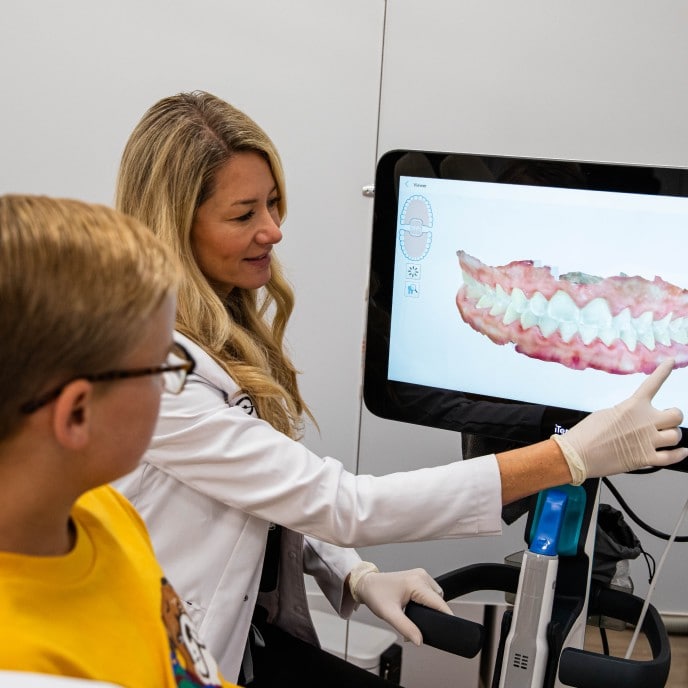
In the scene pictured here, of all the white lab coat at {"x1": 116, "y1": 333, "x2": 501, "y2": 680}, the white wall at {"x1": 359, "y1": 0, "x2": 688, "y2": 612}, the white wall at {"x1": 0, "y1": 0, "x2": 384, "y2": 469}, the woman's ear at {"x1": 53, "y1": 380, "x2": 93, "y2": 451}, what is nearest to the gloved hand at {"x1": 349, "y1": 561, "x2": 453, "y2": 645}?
the white lab coat at {"x1": 116, "y1": 333, "x2": 501, "y2": 680}

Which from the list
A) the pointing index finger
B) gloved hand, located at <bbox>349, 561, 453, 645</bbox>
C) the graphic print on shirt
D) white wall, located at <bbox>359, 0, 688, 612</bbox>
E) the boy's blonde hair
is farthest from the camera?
white wall, located at <bbox>359, 0, 688, 612</bbox>

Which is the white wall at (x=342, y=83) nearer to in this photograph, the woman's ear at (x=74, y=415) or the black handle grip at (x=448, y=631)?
the black handle grip at (x=448, y=631)

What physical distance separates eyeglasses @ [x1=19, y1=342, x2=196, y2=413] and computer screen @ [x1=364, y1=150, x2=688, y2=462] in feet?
2.11

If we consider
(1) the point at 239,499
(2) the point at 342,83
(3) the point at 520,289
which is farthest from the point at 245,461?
(2) the point at 342,83

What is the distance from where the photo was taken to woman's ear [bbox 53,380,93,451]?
2.31 feet

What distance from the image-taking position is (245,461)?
1.35 m

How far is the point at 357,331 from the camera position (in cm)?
242

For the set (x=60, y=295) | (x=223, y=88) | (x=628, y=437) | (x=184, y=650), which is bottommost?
(x=184, y=650)

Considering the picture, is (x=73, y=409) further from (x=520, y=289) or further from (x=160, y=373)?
(x=520, y=289)

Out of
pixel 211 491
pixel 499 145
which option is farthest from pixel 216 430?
Result: pixel 499 145

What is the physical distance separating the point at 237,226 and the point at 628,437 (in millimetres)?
696

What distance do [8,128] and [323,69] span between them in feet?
2.58

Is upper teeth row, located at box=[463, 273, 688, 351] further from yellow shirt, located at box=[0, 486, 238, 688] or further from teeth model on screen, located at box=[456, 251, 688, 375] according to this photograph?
yellow shirt, located at box=[0, 486, 238, 688]

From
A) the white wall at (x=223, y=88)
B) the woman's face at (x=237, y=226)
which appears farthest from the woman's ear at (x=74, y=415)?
the white wall at (x=223, y=88)
